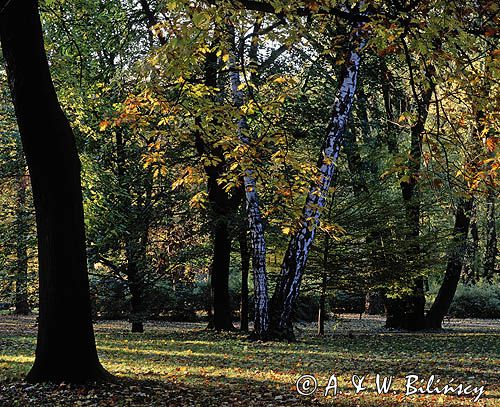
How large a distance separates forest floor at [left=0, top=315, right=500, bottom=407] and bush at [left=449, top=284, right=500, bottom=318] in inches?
608

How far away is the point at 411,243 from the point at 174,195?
20.1ft

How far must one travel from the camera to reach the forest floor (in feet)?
19.2

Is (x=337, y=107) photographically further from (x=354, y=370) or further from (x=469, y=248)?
(x=469, y=248)

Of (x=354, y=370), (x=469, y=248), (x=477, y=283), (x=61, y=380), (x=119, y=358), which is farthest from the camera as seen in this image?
(x=477, y=283)

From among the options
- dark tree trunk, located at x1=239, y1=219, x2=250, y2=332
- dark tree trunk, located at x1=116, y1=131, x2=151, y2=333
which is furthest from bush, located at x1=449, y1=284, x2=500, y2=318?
dark tree trunk, located at x1=116, y1=131, x2=151, y2=333

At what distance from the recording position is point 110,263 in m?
15.0

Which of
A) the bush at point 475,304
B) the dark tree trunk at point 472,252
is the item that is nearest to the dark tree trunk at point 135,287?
the dark tree trunk at point 472,252

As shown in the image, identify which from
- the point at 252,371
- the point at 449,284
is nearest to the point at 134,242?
the point at 252,371

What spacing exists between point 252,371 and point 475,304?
71.6 ft

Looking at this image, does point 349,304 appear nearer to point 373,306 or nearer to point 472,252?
point 373,306

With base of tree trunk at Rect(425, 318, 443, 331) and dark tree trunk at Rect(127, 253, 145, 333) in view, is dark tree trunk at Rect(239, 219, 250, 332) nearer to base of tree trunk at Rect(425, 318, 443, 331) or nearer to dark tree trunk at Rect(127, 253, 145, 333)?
dark tree trunk at Rect(127, 253, 145, 333)

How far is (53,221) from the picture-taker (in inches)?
249

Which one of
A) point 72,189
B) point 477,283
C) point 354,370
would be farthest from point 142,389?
point 477,283

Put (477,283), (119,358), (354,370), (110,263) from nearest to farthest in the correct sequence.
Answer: (354,370)
(119,358)
(110,263)
(477,283)
